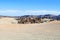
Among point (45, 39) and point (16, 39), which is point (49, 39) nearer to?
point (45, 39)

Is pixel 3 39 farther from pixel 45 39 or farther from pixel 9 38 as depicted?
pixel 45 39

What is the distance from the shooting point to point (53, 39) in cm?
1137

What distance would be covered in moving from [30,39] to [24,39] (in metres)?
0.40

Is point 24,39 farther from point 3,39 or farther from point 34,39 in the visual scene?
point 3,39

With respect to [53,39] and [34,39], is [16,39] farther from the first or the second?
[53,39]

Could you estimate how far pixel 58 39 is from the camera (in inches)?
445

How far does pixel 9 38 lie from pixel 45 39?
250cm

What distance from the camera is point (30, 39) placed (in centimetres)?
1151

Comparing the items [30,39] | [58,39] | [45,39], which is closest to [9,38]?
[30,39]

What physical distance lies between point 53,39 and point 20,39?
7.22 ft

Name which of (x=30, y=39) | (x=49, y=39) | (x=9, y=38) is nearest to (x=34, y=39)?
(x=30, y=39)

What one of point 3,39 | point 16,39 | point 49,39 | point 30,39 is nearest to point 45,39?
point 49,39

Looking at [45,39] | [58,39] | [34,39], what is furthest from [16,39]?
[58,39]

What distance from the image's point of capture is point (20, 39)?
11.5m
